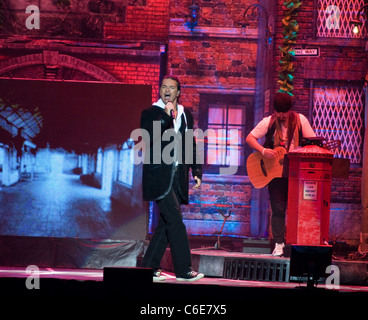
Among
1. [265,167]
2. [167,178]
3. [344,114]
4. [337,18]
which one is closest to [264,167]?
[265,167]

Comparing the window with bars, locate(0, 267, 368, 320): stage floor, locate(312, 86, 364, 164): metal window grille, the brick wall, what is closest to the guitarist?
locate(0, 267, 368, 320): stage floor

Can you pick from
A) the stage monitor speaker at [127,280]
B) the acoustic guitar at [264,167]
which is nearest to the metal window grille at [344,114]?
the acoustic guitar at [264,167]

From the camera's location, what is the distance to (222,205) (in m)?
10.4

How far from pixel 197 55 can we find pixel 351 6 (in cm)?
246

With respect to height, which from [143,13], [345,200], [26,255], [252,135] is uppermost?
[143,13]

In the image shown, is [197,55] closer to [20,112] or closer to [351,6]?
[351,6]

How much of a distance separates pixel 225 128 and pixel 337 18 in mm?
2397

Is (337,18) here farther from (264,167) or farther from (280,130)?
(264,167)

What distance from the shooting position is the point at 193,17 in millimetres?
10023

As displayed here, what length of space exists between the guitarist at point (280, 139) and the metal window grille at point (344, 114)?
3.04 m

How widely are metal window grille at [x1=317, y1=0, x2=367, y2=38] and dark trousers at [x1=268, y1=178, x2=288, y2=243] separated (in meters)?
3.79

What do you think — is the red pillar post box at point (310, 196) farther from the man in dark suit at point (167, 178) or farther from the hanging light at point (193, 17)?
the hanging light at point (193, 17)

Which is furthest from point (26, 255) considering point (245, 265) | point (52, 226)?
point (245, 265)

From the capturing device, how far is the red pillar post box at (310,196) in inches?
260
